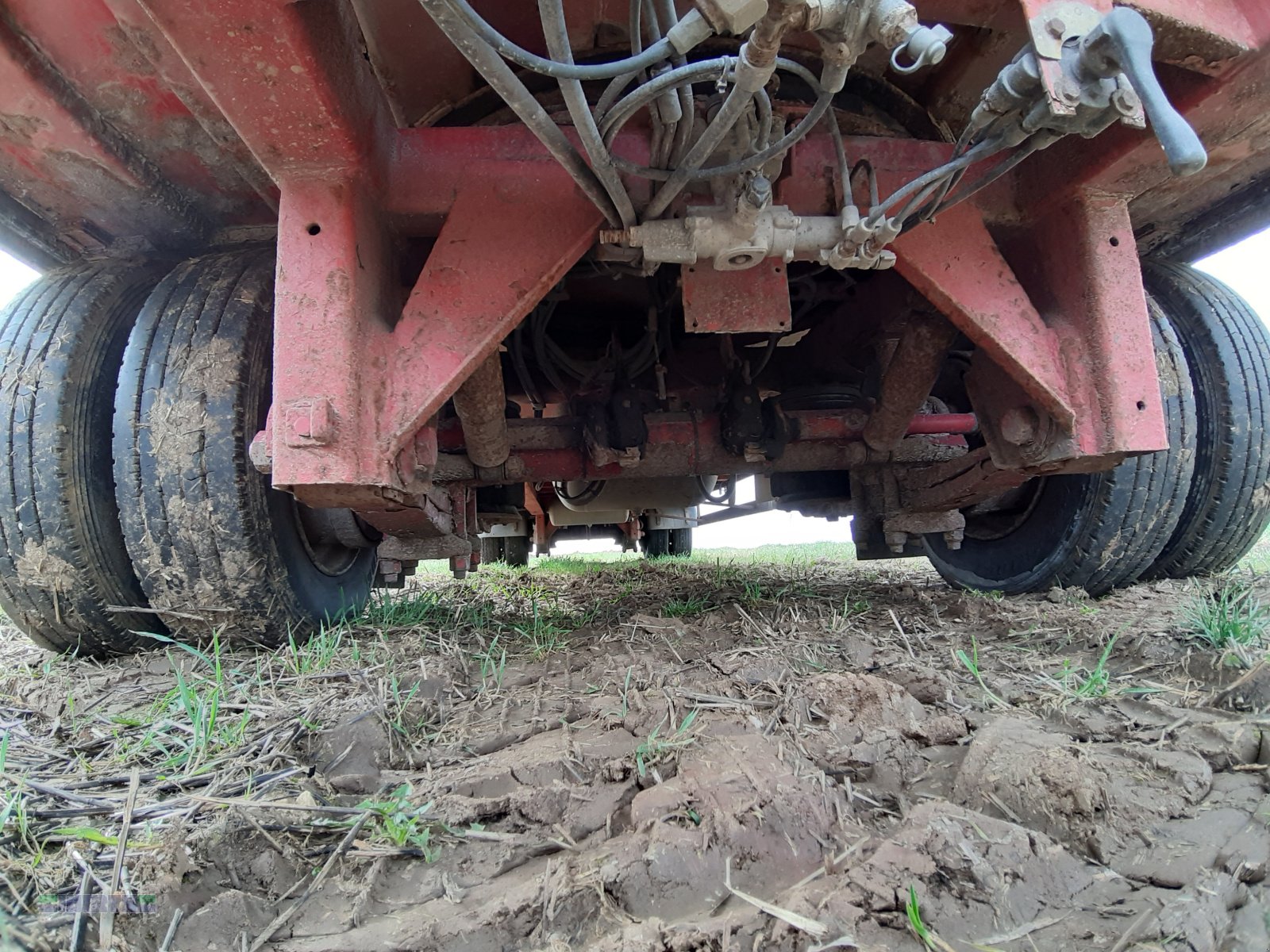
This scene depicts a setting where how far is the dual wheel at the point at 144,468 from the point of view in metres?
1.54

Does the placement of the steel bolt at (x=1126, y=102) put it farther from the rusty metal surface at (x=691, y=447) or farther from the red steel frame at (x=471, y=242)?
the rusty metal surface at (x=691, y=447)

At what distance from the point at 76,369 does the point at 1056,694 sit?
85.9 inches

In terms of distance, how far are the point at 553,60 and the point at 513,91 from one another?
0.27ft

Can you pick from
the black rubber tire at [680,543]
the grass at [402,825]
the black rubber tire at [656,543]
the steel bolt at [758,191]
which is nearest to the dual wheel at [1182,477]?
the steel bolt at [758,191]

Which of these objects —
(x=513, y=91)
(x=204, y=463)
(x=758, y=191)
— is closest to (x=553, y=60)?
(x=513, y=91)

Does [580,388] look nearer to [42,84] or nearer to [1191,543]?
[42,84]

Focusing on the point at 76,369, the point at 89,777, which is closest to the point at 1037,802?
the point at 89,777

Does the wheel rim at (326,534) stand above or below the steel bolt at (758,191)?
below

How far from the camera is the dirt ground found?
2.24 feet

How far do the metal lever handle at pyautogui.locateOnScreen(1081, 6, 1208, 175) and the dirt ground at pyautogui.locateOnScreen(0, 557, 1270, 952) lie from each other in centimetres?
→ 75

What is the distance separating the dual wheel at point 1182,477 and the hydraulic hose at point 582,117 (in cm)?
160

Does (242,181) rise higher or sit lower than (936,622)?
higher

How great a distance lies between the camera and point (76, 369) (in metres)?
1.64

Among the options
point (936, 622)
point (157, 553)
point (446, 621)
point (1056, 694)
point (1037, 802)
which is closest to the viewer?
point (1037, 802)
